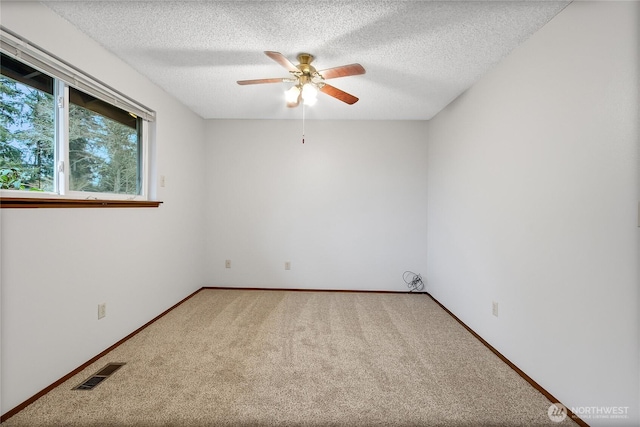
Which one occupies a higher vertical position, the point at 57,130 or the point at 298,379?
the point at 57,130

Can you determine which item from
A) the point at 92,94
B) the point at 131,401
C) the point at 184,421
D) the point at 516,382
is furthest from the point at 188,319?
the point at 516,382

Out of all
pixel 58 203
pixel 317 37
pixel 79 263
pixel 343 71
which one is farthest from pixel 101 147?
pixel 343 71

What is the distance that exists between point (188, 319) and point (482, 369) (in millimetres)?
2628

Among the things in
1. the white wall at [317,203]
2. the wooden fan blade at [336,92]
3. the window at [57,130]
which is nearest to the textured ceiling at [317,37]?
the wooden fan blade at [336,92]

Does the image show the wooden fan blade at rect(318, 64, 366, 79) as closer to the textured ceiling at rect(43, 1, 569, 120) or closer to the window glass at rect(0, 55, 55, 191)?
the textured ceiling at rect(43, 1, 569, 120)

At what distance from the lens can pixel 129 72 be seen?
2486 mm

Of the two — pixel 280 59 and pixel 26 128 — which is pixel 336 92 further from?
pixel 26 128

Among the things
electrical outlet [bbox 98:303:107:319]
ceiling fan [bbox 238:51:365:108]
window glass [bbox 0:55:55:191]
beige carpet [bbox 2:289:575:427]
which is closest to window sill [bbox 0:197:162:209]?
window glass [bbox 0:55:55:191]

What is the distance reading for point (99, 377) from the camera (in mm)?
1926

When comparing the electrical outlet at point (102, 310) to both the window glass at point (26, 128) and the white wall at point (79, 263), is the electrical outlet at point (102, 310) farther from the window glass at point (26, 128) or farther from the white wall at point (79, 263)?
the window glass at point (26, 128)

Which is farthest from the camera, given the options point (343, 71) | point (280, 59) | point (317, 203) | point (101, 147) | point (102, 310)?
point (317, 203)

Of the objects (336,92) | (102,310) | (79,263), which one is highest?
(336,92)

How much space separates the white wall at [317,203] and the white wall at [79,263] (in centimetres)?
81

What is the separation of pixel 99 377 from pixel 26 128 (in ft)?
5.37
